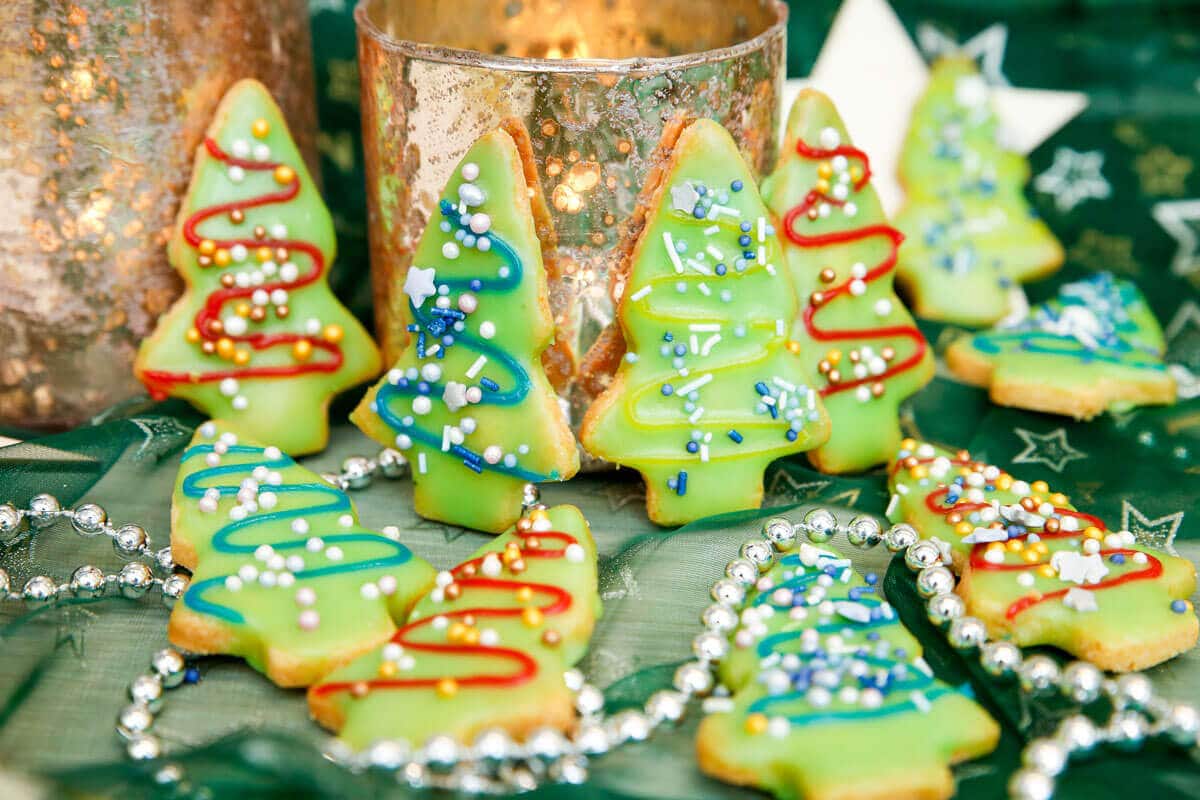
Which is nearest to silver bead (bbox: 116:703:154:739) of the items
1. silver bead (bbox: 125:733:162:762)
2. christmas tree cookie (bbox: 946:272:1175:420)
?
silver bead (bbox: 125:733:162:762)

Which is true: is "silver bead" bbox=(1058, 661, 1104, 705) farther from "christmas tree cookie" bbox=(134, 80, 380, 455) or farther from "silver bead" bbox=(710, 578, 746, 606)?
"christmas tree cookie" bbox=(134, 80, 380, 455)

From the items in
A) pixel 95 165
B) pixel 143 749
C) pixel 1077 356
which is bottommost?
pixel 143 749

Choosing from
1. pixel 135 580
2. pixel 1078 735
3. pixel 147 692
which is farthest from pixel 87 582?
pixel 1078 735

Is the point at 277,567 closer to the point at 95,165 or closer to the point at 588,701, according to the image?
the point at 588,701

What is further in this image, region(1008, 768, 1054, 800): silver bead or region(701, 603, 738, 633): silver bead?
region(701, 603, 738, 633): silver bead

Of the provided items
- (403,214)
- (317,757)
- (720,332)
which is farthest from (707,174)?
(317,757)

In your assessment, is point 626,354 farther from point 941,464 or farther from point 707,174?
point 941,464

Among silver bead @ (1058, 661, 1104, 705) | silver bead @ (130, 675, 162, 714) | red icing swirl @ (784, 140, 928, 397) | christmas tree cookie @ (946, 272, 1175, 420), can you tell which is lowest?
silver bead @ (130, 675, 162, 714)

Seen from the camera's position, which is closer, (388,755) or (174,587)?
(388,755)
